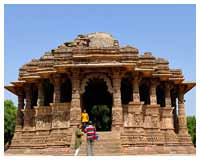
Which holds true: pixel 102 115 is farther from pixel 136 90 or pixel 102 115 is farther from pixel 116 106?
pixel 116 106

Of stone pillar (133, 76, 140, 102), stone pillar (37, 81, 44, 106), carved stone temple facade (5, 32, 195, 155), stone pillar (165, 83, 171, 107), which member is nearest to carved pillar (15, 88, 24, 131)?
carved stone temple facade (5, 32, 195, 155)

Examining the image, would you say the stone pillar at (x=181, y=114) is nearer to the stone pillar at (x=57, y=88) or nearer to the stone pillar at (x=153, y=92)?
the stone pillar at (x=153, y=92)

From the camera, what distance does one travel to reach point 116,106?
17.4m

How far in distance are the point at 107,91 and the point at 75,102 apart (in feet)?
8.54

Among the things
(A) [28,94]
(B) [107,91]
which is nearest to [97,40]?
(B) [107,91]

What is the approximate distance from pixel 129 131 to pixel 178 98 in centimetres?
600

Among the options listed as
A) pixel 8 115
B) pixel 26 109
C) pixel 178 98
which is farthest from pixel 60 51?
pixel 8 115

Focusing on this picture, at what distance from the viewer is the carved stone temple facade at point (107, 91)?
1727 centimetres

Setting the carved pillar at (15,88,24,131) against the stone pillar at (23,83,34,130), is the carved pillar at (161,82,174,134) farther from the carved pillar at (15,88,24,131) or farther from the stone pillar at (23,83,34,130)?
the carved pillar at (15,88,24,131)

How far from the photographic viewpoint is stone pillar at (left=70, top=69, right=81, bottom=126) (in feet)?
56.4

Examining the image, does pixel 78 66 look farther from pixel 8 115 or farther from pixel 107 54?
pixel 8 115

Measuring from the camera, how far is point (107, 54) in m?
17.6

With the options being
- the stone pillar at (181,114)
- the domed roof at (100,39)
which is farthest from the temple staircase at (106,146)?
the domed roof at (100,39)

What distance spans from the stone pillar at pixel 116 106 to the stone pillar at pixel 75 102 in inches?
66.5
